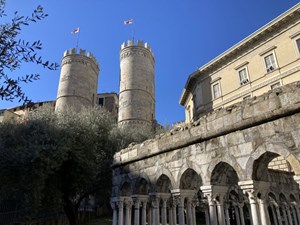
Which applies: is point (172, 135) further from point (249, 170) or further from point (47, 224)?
point (47, 224)

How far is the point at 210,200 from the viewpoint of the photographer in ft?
17.6

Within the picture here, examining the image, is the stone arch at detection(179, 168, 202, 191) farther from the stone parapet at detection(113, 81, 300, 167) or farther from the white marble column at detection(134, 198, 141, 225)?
the white marble column at detection(134, 198, 141, 225)

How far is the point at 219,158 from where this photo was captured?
534cm

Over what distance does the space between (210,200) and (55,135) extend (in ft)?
29.1

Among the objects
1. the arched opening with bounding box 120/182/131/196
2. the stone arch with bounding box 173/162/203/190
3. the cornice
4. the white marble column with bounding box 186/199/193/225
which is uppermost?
the cornice

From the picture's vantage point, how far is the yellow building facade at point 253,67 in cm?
1855

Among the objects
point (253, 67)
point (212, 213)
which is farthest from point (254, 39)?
point (212, 213)

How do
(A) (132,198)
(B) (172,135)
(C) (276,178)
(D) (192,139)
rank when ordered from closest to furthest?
(D) (192,139), (B) (172,135), (A) (132,198), (C) (276,178)

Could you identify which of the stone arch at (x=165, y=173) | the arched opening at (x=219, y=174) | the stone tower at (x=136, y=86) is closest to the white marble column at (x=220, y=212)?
the arched opening at (x=219, y=174)

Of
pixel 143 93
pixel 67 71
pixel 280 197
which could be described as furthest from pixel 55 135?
pixel 67 71

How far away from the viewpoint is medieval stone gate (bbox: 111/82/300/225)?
14.6 ft

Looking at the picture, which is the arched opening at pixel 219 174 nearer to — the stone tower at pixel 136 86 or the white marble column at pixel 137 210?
the white marble column at pixel 137 210

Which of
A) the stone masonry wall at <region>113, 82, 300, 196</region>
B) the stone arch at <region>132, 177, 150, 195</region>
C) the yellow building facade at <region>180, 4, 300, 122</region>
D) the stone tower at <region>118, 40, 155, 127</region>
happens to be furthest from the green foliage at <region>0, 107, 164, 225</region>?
the stone tower at <region>118, 40, 155, 127</region>

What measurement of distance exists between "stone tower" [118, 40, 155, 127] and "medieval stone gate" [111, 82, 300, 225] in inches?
812
